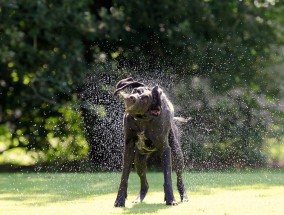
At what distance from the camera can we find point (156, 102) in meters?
7.88

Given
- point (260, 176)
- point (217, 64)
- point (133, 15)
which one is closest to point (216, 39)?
point (217, 64)

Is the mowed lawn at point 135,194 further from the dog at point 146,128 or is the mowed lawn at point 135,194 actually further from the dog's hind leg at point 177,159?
the dog at point 146,128

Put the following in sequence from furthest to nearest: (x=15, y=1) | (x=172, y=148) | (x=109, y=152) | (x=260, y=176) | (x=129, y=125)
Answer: (x=109, y=152) → (x=15, y=1) → (x=260, y=176) → (x=172, y=148) → (x=129, y=125)

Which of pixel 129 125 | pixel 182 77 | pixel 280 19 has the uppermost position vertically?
pixel 280 19

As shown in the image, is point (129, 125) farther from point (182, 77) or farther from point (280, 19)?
point (280, 19)

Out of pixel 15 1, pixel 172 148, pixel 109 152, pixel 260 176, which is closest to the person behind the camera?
pixel 172 148

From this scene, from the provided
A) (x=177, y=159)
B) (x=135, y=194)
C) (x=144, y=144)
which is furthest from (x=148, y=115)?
(x=135, y=194)

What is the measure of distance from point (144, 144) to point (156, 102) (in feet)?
1.60

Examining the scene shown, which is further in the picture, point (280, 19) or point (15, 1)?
point (280, 19)

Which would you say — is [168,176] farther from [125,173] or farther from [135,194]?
[135,194]

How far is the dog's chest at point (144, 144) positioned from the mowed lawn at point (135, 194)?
1.86ft

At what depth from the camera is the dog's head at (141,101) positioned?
7.53 m

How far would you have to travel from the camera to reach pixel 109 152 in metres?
15.9

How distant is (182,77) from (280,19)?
2.69 m
